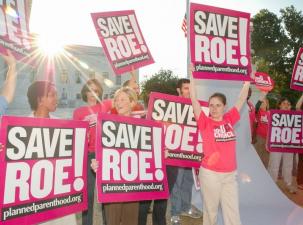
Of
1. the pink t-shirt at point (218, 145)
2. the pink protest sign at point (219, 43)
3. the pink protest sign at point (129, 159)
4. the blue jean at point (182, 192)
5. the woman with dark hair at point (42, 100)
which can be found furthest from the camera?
the blue jean at point (182, 192)

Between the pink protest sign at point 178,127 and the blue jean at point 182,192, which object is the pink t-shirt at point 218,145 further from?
the blue jean at point 182,192

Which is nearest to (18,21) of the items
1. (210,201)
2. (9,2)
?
(9,2)

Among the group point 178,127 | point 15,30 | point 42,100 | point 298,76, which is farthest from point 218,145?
point 298,76

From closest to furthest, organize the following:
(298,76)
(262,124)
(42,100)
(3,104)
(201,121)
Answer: (3,104)
(42,100)
(201,121)
(298,76)
(262,124)

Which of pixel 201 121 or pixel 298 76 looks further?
pixel 298 76

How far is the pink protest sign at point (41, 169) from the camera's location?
129 inches

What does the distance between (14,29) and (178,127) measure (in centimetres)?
232

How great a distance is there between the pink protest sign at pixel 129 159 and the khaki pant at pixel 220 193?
54 cm

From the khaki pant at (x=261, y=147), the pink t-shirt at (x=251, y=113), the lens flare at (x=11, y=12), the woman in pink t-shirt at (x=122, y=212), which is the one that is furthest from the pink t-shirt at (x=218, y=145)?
the khaki pant at (x=261, y=147)

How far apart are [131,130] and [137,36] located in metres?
3.36

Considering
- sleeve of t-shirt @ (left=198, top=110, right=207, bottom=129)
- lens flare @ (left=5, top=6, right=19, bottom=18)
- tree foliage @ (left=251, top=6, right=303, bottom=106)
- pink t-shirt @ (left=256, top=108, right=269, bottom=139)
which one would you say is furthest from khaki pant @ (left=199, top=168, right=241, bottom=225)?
tree foliage @ (left=251, top=6, right=303, bottom=106)

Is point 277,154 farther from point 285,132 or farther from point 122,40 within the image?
point 122,40

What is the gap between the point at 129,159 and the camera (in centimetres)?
Answer: 418

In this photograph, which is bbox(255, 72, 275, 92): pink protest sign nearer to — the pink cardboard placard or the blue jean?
the blue jean
